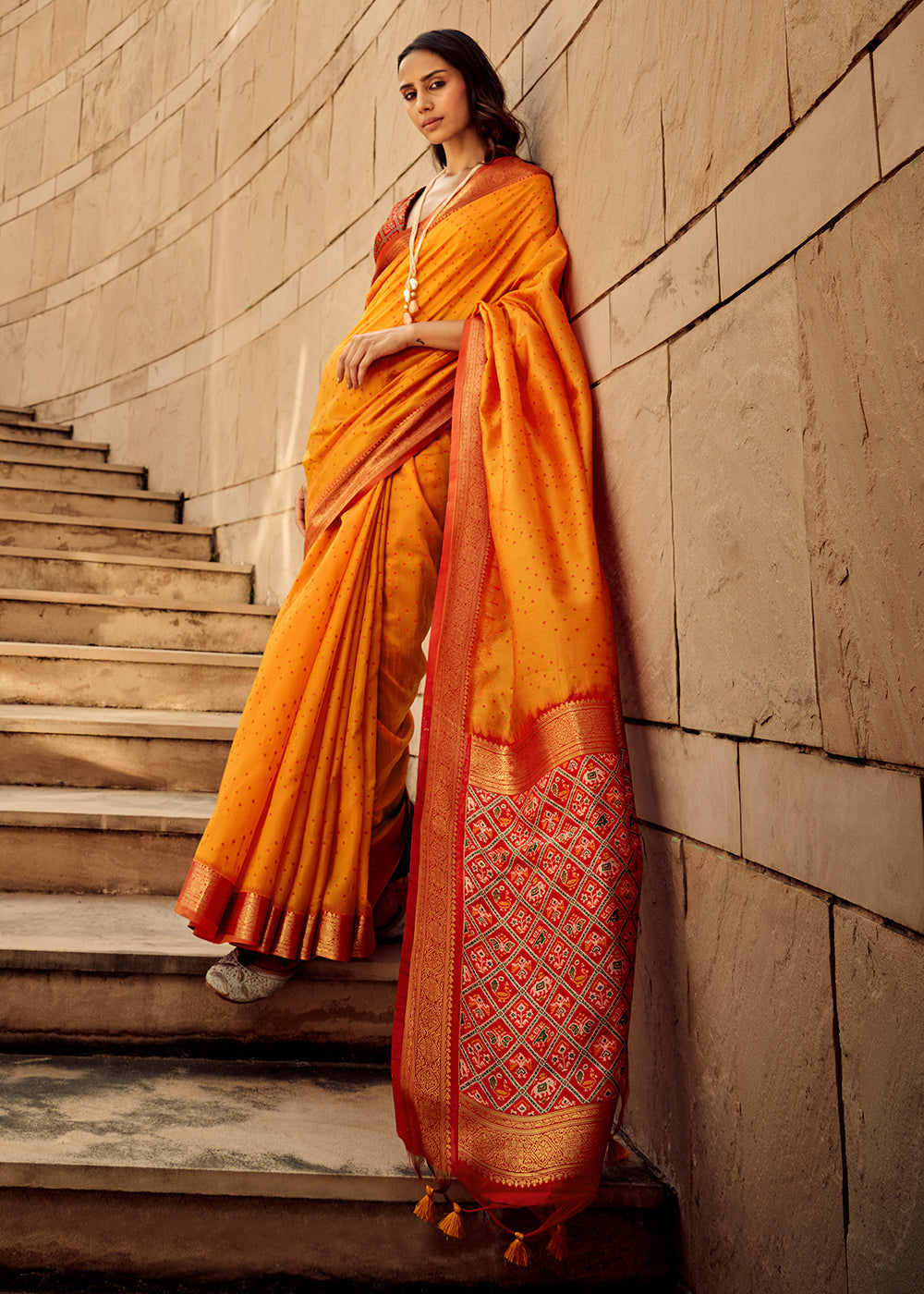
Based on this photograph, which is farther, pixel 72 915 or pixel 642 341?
pixel 72 915

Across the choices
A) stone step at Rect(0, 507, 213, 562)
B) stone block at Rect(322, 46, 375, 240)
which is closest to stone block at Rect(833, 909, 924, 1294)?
stone block at Rect(322, 46, 375, 240)

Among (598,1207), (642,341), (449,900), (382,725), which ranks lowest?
(598,1207)

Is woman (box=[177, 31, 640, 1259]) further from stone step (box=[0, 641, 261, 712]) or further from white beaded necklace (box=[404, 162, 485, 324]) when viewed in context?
stone step (box=[0, 641, 261, 712])

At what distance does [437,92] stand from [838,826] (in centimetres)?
157

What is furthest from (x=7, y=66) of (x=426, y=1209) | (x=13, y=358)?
(x=426, y=1209)

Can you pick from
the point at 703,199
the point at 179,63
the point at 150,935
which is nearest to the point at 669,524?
the point at 703,199

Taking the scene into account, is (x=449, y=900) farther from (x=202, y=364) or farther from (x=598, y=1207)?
(x=202, y=364)

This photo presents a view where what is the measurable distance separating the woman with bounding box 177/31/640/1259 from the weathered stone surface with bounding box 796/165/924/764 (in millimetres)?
377

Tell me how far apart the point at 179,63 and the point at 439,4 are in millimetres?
2774

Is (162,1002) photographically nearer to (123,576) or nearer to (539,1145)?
(539,1145)

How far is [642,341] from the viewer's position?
4.50ft

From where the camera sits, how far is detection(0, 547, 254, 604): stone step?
125 inches

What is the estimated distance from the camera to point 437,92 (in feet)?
5.74

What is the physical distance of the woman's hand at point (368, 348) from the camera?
161cm
